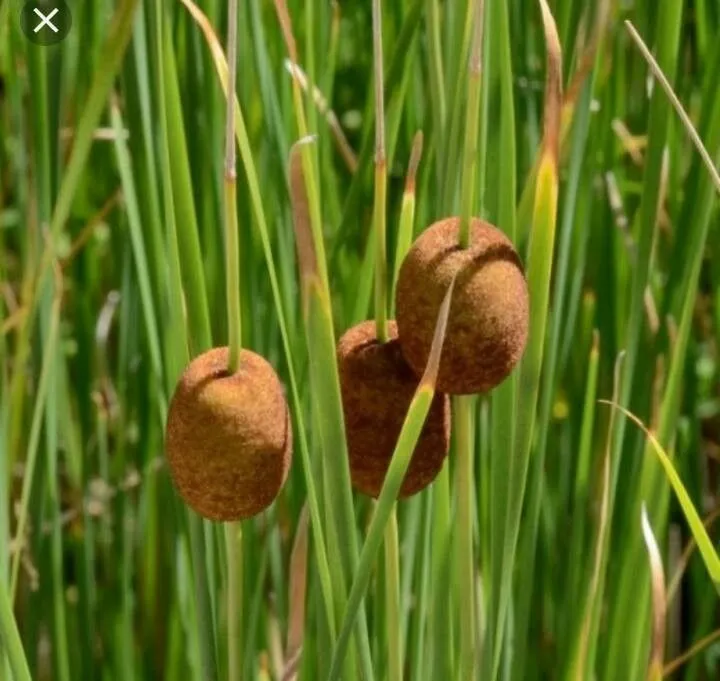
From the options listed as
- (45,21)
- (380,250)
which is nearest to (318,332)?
(380,250)

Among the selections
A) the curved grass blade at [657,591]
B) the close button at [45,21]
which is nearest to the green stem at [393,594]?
the curved grass blade at [657,591]

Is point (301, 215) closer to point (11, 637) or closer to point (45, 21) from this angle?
point (11, 637)

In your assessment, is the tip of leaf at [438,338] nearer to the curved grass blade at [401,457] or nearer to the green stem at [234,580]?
the curved grass blade at [401,457]

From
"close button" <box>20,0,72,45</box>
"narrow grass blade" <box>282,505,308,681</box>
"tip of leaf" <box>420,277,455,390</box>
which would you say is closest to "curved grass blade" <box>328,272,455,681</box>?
"tip of leaf" <box>420,277,455,390</box>

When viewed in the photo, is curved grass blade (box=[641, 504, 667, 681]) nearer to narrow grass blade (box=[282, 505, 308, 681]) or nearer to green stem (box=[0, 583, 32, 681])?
narrow grass blade (box=[282, 505, 308, 681])

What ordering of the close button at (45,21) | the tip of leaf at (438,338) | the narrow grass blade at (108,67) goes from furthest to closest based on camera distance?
1. the close button at (45,21)
2. the narrow grass blade at (108,67)
3. the tip of leaf at (438,338)

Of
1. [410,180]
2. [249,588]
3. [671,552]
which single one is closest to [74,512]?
[249,588]

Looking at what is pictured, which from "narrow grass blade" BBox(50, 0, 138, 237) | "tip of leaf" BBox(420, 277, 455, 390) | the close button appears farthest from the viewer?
the close button
